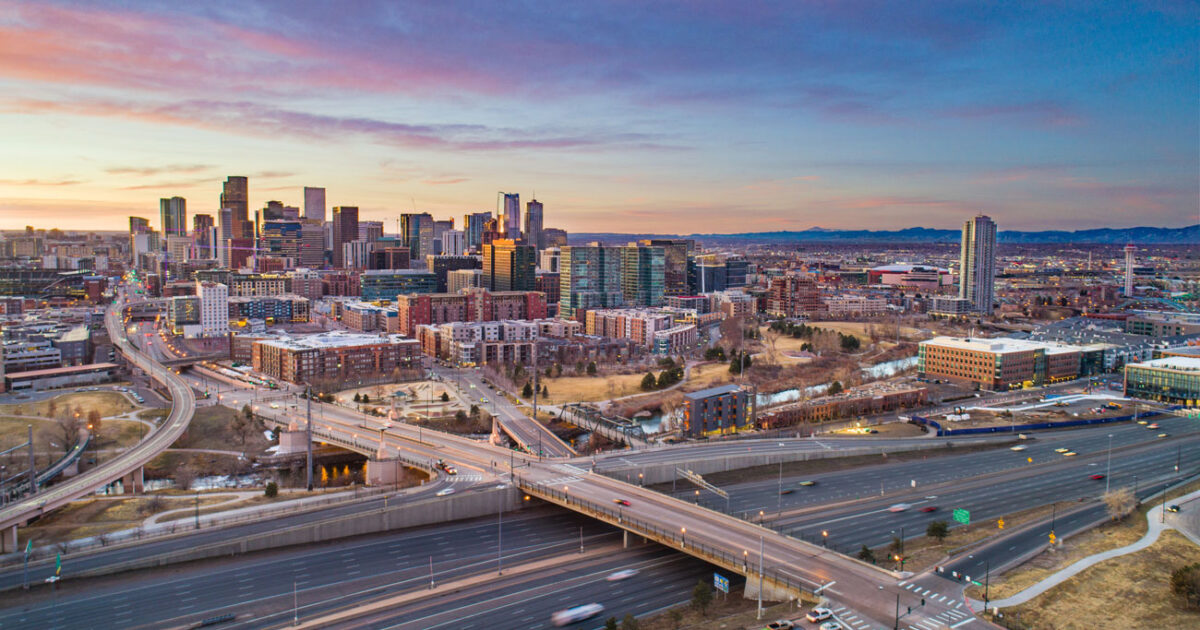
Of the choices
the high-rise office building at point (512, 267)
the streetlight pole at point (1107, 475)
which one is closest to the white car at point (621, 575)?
the streetlight pole at point (1107, 475)

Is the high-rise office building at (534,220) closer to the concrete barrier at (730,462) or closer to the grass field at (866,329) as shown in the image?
the grass field at (866,329)

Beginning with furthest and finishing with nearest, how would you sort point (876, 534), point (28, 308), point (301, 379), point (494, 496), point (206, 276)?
point (206, 276) → point (28, 308) → point (301, 379) → point (494, 496) → point (876, 534)

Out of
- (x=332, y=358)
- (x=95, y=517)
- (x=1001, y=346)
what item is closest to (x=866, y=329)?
(x=1001, y=346)

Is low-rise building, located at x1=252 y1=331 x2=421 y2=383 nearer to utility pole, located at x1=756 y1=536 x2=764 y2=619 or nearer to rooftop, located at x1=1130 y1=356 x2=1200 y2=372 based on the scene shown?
utility pole, located at x1=756 y1=536 x2=764 y2=619

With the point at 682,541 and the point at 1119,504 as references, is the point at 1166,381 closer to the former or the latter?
the point at 1119,504

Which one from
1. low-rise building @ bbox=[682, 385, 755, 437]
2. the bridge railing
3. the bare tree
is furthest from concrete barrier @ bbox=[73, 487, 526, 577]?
the bare tree

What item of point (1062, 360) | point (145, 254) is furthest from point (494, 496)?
point (145, 254)

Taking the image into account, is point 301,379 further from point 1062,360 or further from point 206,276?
point 206,276

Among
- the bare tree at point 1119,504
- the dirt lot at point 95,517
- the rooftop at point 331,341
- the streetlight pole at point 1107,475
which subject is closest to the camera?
the dirt lot at point 95,517
